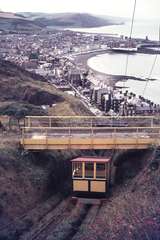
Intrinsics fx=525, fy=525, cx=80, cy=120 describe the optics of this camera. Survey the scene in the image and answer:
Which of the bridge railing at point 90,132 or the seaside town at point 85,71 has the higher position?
the bridge railing at point 90,132

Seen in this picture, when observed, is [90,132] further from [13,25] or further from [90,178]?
[13,25]

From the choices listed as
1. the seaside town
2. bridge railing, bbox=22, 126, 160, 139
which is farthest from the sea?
bridge railing, bbox=22, 126, 160, 139

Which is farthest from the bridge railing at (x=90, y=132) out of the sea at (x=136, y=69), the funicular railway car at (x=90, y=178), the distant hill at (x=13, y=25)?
the distant hill at (x=13, y=25)

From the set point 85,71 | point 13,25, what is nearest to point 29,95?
point 85,71

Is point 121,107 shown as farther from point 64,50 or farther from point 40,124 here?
point 64,50

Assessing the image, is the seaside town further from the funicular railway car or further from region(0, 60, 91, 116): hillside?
the funicular railway car

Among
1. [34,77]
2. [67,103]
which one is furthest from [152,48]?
[67,103]

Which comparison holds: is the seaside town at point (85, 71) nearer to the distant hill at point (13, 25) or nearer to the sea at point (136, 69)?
the sea at point (136, 69)
